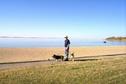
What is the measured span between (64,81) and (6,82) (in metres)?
2.21

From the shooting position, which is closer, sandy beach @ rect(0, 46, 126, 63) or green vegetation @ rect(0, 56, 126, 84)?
green vegetation @ rect(0, 56, 126, 84)

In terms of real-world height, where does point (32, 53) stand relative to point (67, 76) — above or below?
above

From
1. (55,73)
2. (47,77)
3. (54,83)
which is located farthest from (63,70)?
(54,83)

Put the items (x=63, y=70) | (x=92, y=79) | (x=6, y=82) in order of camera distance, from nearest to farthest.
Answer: (x=6, y=82) → (x=92, y=79) → (x=63, y=70)

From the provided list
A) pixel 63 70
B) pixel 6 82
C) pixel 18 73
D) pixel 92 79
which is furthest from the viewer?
pixel 63 70

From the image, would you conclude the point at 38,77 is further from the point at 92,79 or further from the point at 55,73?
the point at 92,79

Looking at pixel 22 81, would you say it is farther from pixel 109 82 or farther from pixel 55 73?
pixel 109 82

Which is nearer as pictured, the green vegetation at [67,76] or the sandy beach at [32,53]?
the green vegetation at [67,76]

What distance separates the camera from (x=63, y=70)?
15.5 m

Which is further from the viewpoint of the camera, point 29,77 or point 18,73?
point 18,73

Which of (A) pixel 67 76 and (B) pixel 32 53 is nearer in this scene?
(A) pixel 67 76

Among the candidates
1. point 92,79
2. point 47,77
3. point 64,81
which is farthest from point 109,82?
point 47,77

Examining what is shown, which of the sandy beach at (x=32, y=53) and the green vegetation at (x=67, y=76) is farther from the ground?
the sandy beach at (x=32, y=53)

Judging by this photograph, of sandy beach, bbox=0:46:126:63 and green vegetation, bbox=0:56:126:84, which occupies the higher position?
sandy beach, bbox=0:46:126:63
